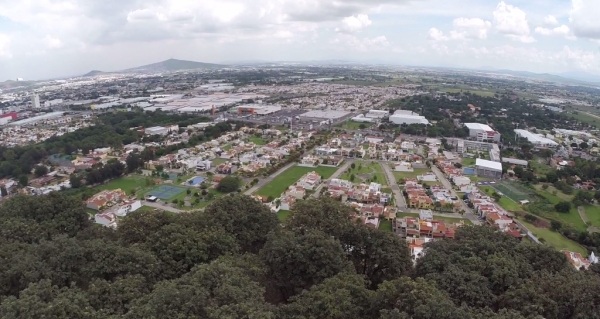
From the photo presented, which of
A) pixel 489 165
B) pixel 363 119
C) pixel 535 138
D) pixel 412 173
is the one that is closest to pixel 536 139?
pixel 535 138

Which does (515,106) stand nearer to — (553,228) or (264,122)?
(264,122)

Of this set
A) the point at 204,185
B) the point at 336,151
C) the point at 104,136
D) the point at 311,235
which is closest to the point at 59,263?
the point at 311,235

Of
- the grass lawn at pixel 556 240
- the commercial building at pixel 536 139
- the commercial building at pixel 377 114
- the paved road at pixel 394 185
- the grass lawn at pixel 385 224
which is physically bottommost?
the grass lawn at pixel 556 240

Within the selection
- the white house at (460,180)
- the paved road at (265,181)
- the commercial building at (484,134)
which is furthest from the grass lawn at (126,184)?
the commercial building at (484,134)

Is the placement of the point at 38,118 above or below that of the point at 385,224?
above

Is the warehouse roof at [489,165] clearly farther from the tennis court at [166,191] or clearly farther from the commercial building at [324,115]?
the commercial building at [324,115]

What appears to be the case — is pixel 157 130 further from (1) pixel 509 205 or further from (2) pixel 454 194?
(1) pixel 509 205
